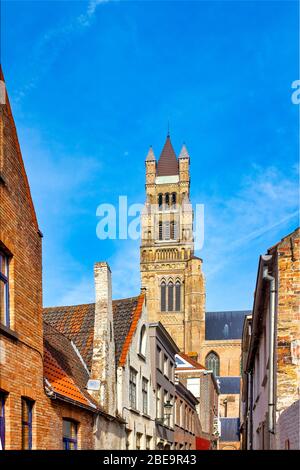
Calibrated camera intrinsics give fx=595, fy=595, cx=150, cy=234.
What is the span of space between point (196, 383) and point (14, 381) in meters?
41.0

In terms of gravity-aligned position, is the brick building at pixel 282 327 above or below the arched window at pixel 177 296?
below

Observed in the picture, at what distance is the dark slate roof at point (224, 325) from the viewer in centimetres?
9294

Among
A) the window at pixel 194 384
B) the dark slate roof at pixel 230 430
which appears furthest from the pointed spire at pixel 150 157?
the window at pixel 194 384

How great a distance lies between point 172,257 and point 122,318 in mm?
71093

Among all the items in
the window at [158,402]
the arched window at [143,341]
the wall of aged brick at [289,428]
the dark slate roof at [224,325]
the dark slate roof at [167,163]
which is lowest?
the window at [158,402]

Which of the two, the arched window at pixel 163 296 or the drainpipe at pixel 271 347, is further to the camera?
the arched window at pixel 163 296

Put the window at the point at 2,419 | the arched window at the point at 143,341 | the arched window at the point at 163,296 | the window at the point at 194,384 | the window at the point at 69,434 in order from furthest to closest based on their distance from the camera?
the arched window at the point at 163,296, the window at the point at 194,384, the arched window at the point at 143,341, the window at the point at 69,434, the window at the point at 2,419

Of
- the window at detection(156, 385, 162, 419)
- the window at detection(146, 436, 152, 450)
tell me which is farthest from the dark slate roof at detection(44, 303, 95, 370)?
the window at detection(156, 385, 162, 419)

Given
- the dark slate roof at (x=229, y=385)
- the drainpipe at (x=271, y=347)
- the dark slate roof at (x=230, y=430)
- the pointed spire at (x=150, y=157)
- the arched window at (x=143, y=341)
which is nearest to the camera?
the drainpipe at (x=271, y=347)

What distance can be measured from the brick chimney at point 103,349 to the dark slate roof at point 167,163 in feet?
276

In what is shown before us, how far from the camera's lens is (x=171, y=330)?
9162 cm

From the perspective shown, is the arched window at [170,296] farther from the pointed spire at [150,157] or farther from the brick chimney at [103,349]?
the brick chimney at [103,349]

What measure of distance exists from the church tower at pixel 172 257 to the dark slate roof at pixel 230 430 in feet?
57.7
